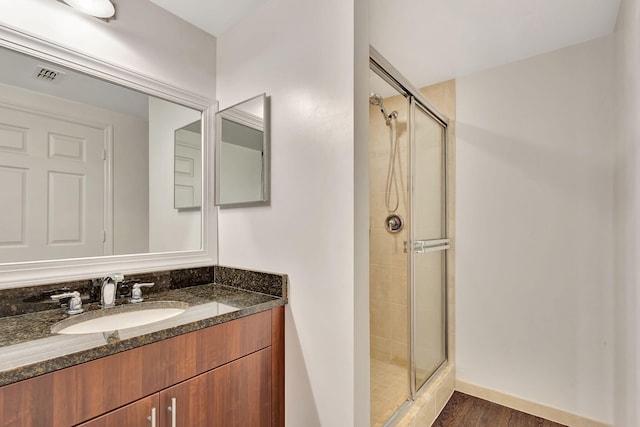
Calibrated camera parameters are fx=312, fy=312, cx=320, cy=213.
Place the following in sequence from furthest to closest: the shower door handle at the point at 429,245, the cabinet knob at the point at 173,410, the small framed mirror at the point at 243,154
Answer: the shower door handle at the point at 429,245
the small framed mirror at the point at 243,154
the cabinet knob at the point at 173,410

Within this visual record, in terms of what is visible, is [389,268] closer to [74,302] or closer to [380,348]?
[380,348]

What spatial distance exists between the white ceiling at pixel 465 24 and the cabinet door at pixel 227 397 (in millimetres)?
1732

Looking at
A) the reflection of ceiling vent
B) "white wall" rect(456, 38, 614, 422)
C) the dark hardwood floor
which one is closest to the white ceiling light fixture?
the reflection of ceiling vent

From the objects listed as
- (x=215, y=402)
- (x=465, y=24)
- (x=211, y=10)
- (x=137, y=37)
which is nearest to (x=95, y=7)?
(x=137, y=37)

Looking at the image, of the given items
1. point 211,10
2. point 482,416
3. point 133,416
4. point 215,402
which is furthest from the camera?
point 482,416

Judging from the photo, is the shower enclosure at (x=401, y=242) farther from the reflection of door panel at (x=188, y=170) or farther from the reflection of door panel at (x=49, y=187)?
the reflection of door panel at (x=49, y=187)

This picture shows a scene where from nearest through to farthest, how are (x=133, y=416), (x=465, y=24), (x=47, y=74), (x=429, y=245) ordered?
(x=133, y=416), (x=47, y=74), (x=465, y=24), (x=429, y=245)

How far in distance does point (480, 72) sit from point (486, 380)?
A: 2.18 metres

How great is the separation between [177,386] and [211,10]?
68.8 inches

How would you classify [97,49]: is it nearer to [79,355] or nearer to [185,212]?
[185,212]

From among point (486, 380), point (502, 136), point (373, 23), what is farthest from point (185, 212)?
point (486, 380)

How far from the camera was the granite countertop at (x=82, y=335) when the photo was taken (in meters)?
0.81

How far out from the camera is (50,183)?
51.4 inches

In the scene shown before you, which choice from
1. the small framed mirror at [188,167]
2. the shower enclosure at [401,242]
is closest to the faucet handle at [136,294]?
the small framed mirror at [188,167]
